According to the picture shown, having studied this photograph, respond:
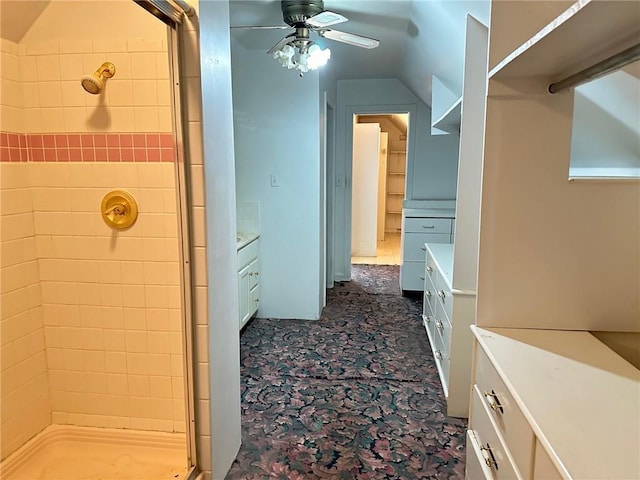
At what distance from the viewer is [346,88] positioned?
15.5ft

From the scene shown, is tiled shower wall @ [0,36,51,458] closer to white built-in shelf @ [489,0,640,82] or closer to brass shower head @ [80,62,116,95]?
brass shower head @ [80,62,116,95]

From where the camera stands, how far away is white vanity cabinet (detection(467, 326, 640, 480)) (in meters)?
0.86

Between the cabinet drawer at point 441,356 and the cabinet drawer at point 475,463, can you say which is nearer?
the cabinet drawer at point 475,463

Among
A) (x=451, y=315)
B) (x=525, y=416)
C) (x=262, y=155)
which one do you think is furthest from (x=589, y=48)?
(x=262, y=155)

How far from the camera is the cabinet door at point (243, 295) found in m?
3.16

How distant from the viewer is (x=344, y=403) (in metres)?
2.42

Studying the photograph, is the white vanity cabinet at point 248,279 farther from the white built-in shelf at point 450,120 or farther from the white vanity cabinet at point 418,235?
the white built-in shelf at point 450,120

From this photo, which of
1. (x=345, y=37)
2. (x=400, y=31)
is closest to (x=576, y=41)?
(x=345, y=37)

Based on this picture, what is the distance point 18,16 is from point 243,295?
2106 millimetres

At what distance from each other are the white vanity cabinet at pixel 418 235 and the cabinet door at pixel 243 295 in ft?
5.75

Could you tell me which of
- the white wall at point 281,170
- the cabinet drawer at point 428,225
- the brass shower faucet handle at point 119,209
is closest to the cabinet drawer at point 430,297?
the white wall at point 281,170

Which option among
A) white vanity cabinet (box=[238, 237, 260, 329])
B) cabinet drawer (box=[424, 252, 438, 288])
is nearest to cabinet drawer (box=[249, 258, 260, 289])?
white vanity cabinet (box=[238, 237, 260, 329])

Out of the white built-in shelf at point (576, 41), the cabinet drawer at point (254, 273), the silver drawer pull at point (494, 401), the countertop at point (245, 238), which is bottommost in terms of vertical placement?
the cabinet drawer at point (254, 273)

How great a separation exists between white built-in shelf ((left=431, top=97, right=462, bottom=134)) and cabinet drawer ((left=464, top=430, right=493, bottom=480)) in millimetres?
1728
